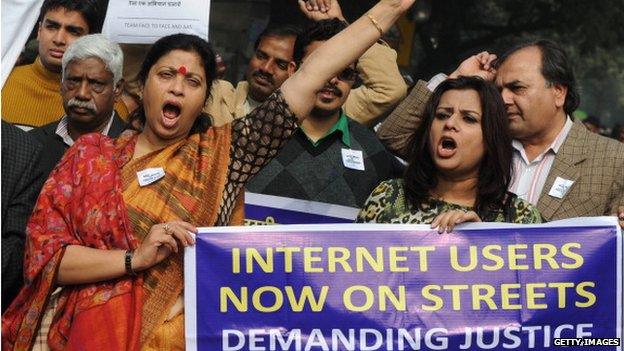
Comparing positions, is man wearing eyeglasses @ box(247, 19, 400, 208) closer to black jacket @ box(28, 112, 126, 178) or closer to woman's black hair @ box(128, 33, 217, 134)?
black jacket @ box(28, 112, 126, 178)

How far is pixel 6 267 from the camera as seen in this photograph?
167 inches

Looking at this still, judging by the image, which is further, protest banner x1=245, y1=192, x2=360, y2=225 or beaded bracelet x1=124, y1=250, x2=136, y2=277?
protest banner x1=245, y1=192, x2=360, y2=225

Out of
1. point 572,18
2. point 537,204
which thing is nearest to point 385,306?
point 537,204

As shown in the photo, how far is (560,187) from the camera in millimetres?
5078

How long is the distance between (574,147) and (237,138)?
1.63 m

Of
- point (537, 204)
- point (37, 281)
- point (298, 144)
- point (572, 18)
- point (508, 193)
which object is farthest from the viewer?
point (572, 18)

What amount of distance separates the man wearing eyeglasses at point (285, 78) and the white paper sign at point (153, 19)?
0.38m

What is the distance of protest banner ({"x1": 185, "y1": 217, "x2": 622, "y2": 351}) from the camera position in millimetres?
4219

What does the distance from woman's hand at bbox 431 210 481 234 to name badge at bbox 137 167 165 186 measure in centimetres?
96

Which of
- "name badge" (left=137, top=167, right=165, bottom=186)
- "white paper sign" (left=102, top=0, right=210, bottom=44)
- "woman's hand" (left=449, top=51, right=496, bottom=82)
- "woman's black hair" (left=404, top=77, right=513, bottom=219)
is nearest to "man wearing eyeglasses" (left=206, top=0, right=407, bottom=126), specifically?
"white paper sign" (left=102, top=0, right=210, bottom=44)

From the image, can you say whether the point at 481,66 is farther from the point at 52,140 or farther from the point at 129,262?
the point at 129,262

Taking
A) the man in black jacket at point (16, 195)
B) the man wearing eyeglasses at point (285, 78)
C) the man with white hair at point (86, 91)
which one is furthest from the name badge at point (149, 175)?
the man wearing eyeglasses at point (285, 78)

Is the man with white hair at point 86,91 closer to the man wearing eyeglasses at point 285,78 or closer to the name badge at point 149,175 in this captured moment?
the man wearing eyeglasses at point 285,78

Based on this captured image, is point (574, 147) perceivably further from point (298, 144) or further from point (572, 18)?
point (572, 18)
